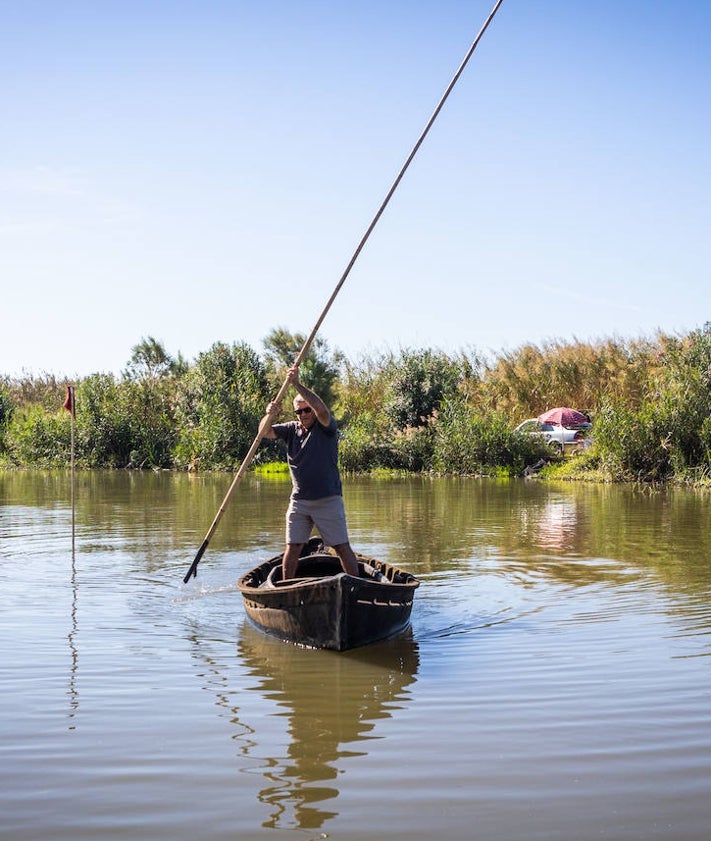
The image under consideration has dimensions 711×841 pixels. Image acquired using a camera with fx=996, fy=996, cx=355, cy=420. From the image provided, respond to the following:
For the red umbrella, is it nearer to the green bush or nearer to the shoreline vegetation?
the shoreline vegetation

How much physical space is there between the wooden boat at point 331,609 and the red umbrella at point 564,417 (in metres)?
25.0

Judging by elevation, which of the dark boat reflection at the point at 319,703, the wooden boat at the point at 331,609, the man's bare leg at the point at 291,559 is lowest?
the dark boat reflection at the point at 319,703

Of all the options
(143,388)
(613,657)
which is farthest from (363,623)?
(143,388)

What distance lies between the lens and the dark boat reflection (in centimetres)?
475

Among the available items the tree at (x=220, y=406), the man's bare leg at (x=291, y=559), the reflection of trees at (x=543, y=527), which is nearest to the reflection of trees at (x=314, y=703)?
the man's bare leg at (x=291, y=559)

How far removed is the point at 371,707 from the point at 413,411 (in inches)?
1092

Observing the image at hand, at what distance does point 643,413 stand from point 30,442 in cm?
2617

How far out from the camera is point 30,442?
4169 cm

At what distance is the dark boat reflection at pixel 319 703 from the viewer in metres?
4.75

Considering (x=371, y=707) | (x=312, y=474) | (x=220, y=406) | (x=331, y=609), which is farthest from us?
(x=220, y=406)

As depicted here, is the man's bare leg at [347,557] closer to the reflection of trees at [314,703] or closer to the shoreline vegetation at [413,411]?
the reflection of trees at [314,703]

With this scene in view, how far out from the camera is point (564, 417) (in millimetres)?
33125

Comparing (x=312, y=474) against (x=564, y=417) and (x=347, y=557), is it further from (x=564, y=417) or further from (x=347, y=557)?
(x=564, y=417)

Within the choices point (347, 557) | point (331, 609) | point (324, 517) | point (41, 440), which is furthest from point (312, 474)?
point (41, 440)
